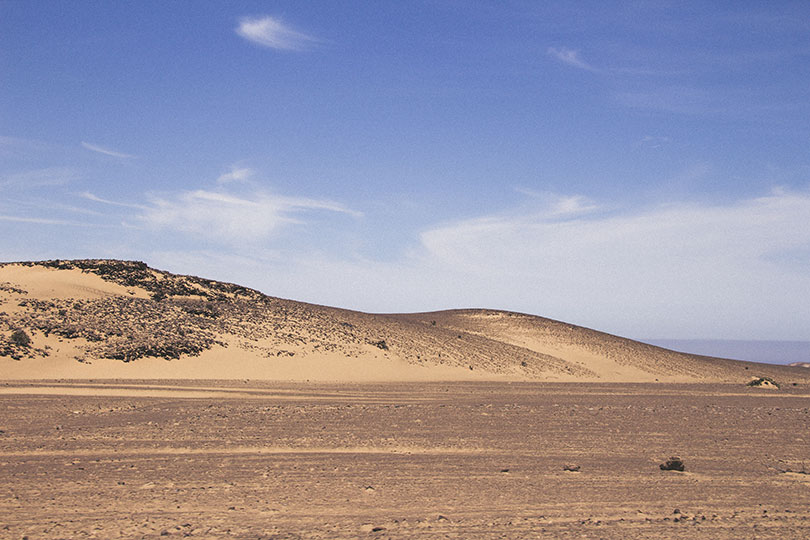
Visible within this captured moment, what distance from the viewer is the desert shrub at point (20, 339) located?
31.3m

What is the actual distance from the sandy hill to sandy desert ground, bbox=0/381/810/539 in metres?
11.8

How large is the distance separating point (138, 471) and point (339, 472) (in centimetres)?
331

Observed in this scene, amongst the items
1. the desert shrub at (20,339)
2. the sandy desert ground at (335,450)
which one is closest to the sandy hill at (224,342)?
the desert shrub at (20,339)

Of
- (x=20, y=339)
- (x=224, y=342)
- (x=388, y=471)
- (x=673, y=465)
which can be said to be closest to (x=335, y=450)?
(x=388, y=471)

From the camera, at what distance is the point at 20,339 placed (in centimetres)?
3147

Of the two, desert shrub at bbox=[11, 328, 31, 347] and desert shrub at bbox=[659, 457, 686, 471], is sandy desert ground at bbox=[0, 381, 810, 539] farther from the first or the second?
desert shrub at bbox=[11, 328, 31, 347]

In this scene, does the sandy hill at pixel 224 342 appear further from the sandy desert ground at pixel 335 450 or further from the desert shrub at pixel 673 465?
the desert shrub at pixel 673 465

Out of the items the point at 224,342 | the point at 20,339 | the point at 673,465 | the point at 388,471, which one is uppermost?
the point at 224,342

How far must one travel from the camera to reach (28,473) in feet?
35.4

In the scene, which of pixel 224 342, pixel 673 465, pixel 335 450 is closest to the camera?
pixel 673 465

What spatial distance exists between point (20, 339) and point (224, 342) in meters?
10.2

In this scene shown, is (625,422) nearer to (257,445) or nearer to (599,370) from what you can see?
(257,445)

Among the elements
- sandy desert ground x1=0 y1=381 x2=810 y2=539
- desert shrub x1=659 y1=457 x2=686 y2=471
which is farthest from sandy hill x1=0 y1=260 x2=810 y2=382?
desert shrub x1=659 y1=457 x2=686 y2=471

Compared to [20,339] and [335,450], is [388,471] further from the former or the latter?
[20,339]
